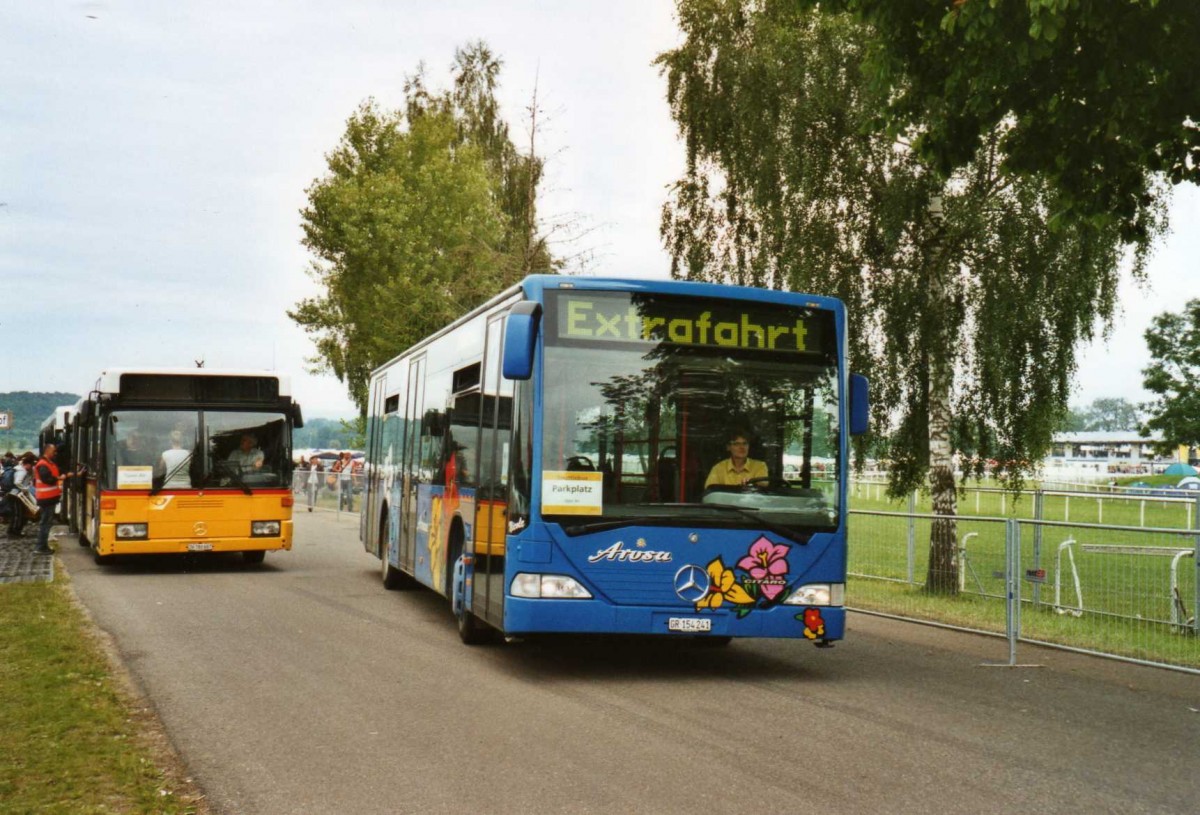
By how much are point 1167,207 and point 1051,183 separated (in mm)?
7125

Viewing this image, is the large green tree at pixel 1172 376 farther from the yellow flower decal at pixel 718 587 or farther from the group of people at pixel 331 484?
the yellow flower decal at pixel 718 587

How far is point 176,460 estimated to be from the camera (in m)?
18.4

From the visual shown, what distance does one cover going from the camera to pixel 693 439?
975 cm

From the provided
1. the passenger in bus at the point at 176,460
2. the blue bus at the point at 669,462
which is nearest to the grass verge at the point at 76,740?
the blue bus at the point at 669,462

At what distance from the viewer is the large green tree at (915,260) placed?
60.0 ft

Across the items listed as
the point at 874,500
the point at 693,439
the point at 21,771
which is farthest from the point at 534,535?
the point at 874,500

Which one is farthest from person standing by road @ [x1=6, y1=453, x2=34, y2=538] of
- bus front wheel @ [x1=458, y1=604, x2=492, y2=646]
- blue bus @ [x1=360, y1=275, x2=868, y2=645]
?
blue bus @ [x1=360, y1=275, x2=868, y2=645]

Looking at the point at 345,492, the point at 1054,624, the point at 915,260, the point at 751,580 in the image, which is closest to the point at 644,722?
the point at 751,580

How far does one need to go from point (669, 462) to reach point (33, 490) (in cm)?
2270

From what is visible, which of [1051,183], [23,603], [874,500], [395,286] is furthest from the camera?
[395,286]

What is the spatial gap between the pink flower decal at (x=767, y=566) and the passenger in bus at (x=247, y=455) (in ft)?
35.5

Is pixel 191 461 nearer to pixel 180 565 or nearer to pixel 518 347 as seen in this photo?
pixel 180 565

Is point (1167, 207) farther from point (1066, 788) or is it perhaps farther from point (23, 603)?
point (23, 603)

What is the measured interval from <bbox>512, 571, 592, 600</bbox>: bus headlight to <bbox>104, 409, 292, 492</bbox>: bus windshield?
10188 millimetres
